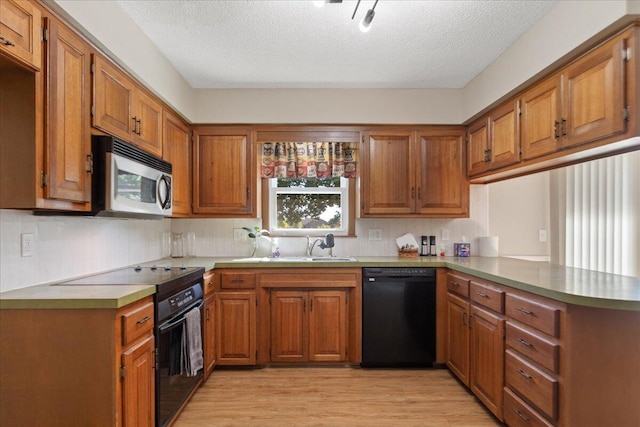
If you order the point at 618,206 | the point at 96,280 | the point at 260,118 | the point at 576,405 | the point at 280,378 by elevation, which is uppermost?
the point at 260,118

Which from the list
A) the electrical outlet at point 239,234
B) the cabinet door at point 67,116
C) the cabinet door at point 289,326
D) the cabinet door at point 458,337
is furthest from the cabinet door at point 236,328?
the cabinet door at point 458,337

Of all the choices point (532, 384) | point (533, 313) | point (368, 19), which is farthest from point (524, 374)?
point (368, 19)

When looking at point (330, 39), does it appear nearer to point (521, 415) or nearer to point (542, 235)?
point (521, 415)

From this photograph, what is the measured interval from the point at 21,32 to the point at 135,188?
0.96 meters

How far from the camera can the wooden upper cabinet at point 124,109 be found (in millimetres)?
2078

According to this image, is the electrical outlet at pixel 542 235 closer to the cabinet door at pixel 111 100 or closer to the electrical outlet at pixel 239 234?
the electrical outlet at pixel 239 234

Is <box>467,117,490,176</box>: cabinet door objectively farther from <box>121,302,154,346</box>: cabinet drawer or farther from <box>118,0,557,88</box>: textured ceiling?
<box>121,302,154,346</box>: cabinet drawer

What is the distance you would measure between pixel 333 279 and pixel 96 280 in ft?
5.82

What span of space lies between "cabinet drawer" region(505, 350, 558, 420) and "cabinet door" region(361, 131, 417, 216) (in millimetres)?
1691

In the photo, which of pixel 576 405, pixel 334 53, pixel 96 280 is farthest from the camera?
pixel 334 53

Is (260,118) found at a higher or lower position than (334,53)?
lower

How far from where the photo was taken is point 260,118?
3.55 m

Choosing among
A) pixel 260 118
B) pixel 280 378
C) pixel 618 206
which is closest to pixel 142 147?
pixel 260 118

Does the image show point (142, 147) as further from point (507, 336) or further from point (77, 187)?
point (507, 336)
